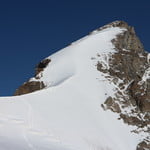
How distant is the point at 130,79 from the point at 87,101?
766 centimetres

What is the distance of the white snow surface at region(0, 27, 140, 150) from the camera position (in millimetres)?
17422

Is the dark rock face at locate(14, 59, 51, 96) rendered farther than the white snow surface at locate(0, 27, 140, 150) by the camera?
Yes

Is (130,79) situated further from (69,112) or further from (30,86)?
(69,112)

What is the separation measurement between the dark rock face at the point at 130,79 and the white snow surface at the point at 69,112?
2.61ft

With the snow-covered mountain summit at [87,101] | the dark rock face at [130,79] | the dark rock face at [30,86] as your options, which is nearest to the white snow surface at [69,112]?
the snow-covered mountain summit at [87,101]

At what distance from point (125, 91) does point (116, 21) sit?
1515cm

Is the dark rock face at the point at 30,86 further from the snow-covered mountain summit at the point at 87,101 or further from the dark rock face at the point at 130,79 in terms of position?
the dark rock face at the point at 130,79

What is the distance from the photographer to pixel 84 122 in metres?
25.6

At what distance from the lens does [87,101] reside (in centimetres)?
2862

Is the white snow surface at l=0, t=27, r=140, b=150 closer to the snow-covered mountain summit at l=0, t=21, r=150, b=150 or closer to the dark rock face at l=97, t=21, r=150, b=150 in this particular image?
the snow-covered mountain summit at l=0, t=21, r=150, b=150

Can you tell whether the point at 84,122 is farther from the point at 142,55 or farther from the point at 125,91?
the point at 142,55

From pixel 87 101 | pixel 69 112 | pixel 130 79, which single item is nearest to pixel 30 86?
pixel 87 101

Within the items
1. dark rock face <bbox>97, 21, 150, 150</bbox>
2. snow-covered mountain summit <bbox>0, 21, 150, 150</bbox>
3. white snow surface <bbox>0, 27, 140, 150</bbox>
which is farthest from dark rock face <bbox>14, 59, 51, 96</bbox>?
dark rock face <bbox>97, 21, 150, 150</bbox>

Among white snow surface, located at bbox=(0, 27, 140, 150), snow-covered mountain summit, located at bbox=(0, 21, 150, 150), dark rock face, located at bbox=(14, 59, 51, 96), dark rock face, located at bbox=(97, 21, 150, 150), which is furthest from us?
dark rock face, located at bbox=(14, 59, 51, 96)
